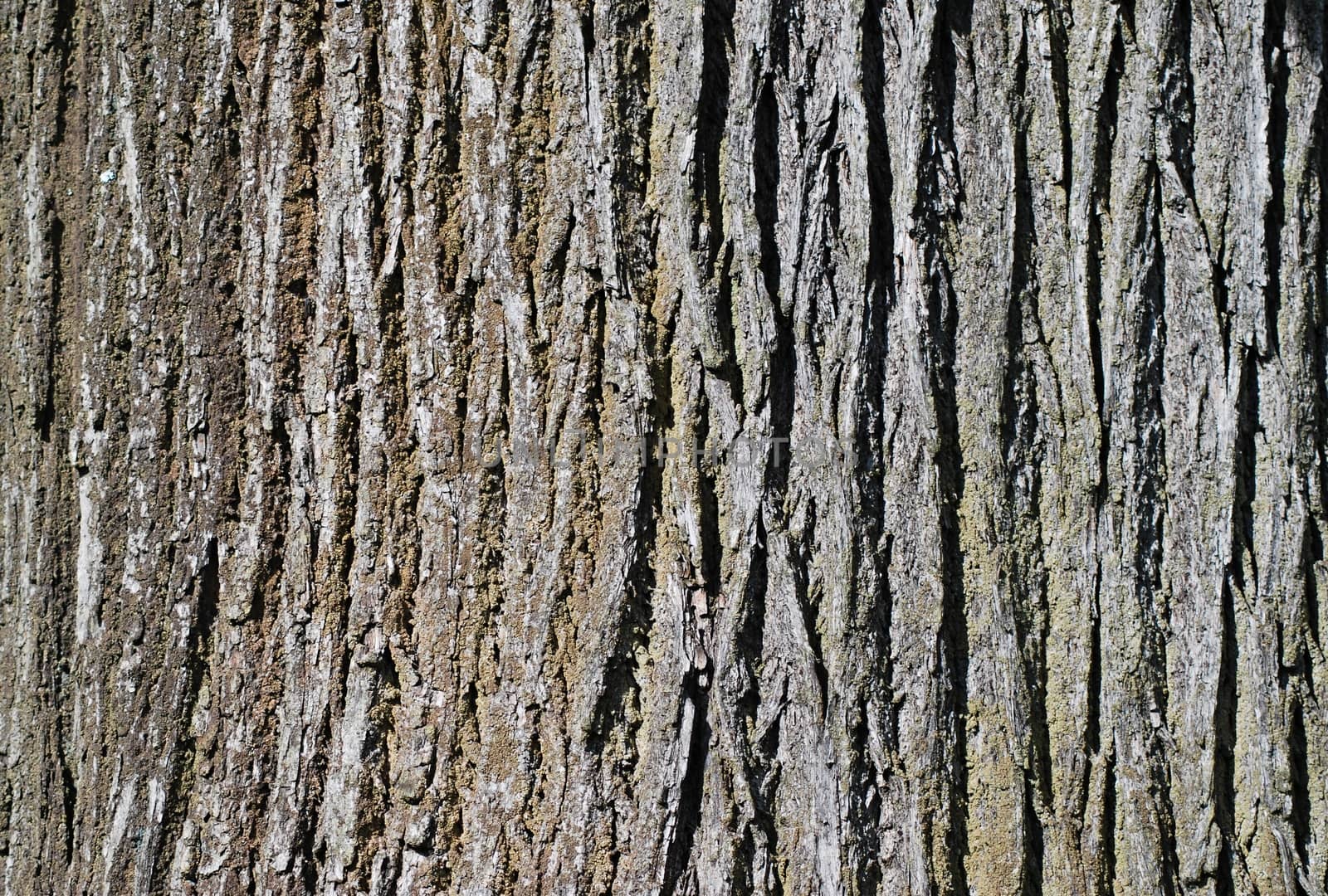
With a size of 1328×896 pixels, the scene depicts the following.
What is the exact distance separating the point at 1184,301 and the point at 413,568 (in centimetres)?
125

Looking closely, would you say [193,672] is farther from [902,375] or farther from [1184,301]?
[1184,301]

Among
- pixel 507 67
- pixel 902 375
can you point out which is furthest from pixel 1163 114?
pixel 507 67

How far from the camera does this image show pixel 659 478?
4.31 feet

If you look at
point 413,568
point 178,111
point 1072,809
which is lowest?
point 1072,809

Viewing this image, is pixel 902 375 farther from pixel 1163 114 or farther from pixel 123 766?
pixel 123 766

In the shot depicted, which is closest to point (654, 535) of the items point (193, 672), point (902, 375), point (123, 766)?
point (902, 375)

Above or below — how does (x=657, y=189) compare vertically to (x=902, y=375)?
above

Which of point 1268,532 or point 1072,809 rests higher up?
point 1268,532

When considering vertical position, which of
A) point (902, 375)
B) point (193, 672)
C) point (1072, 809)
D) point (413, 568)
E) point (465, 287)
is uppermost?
point (465, 287)

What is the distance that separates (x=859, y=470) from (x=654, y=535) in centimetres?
32

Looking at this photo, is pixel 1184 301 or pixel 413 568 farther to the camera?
pixel 1184 301

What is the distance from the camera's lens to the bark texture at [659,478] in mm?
1305

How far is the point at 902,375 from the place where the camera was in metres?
1.35

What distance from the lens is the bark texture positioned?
1.30m
